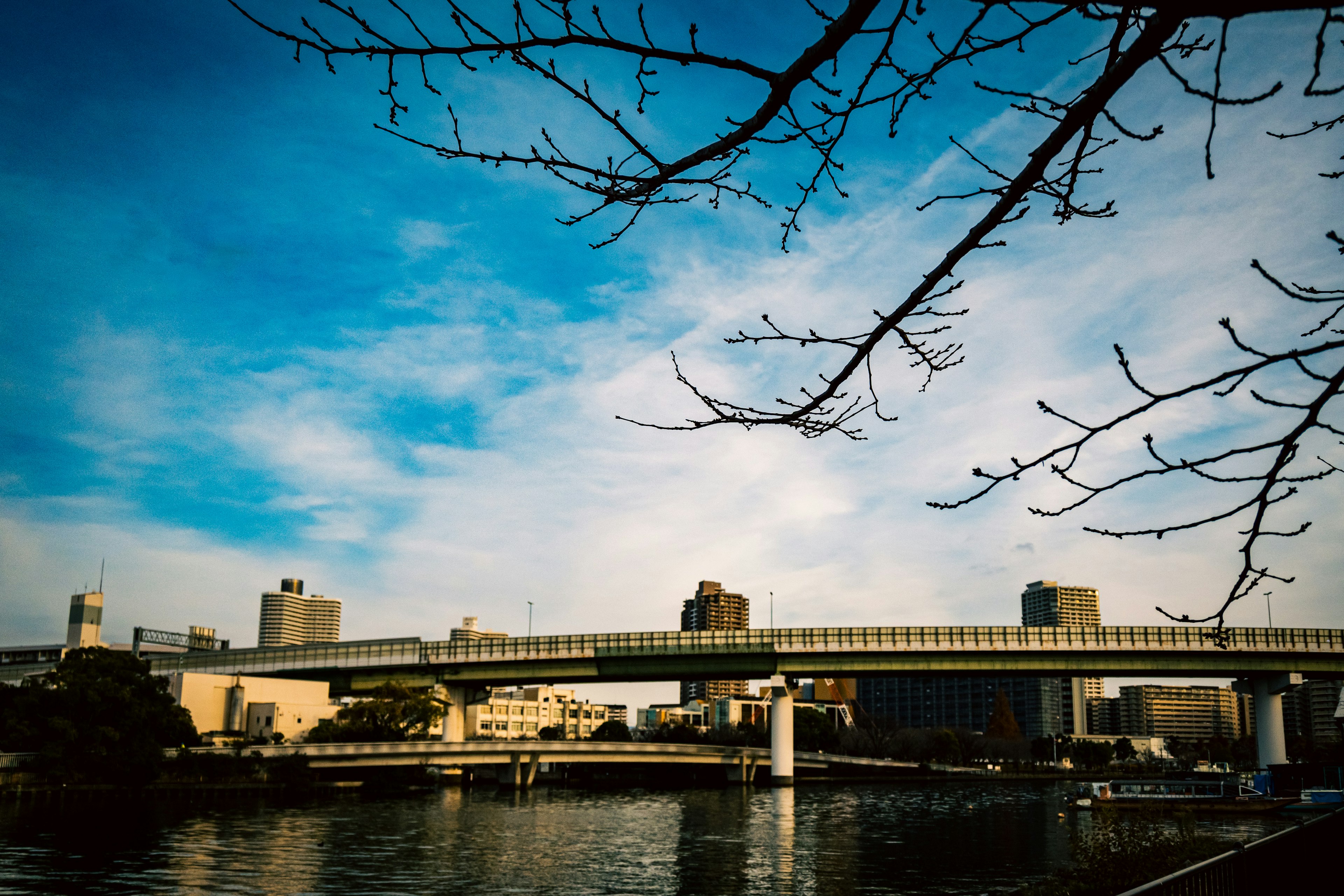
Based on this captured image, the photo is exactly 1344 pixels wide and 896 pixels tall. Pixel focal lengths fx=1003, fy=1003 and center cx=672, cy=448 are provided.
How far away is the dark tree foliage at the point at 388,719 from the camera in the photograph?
3836 inches

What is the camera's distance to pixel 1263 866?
13047 millimetres

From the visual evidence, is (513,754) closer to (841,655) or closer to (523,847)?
(841,655)

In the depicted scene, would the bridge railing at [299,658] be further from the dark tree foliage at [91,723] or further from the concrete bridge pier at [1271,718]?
the concrete bridge pier at [1271,718]

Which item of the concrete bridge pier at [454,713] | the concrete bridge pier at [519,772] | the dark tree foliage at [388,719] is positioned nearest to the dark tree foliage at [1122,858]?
the dark tree foliage at [388,719]

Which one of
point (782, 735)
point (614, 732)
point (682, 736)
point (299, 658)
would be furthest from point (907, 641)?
point (614, 732)

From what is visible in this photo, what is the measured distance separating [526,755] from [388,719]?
1483cm

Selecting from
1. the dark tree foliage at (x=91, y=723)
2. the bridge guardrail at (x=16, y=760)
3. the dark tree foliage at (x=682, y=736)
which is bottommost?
the dark tree foliage at (x=682, y=736)

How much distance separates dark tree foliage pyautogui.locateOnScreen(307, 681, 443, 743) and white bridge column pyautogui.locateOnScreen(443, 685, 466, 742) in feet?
13.8

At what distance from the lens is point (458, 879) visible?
3409 centimetres

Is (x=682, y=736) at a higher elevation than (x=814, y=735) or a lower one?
higher

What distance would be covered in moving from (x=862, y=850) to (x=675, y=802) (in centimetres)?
4427

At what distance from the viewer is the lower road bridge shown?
88.2 metres

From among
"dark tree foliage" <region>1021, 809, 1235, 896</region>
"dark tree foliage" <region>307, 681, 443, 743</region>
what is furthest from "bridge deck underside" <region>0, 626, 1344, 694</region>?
"dark tree foliage" <region>1021, 809, 1235, 896</region>

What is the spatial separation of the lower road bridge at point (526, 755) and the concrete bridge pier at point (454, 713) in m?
3.39
